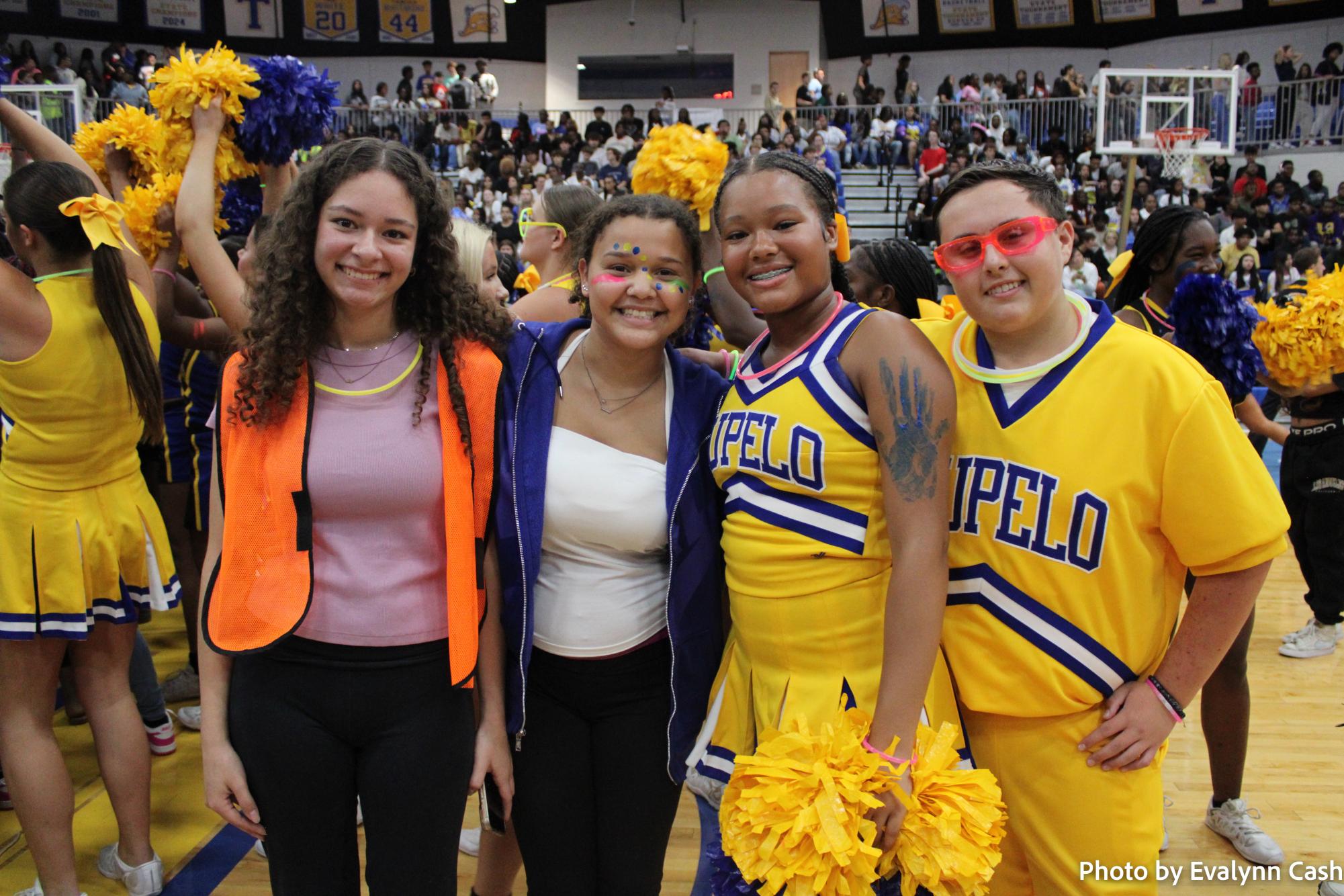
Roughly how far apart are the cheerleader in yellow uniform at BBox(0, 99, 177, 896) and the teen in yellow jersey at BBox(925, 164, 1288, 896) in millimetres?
2086

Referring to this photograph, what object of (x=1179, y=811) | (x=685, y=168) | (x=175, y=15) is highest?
(x=175, y=15)

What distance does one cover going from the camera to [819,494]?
1.62 m

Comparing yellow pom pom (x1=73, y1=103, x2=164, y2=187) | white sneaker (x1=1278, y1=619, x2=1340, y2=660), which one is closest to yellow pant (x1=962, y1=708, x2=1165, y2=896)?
yellow pom pom (x1=73, y1=103, x2=164, y2=187)

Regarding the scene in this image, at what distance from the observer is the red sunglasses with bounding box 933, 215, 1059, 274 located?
1.62 metres

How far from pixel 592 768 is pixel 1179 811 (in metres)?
2.28

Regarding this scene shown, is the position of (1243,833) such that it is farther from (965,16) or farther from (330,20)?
(330,20)

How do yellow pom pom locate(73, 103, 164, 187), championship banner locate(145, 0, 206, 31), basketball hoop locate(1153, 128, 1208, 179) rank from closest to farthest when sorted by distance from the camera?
yellow pom pom locate(73, 103, 164, 187)
basketball hoop locate(1153, 128, 1208, 179)
championship banner locate(145, 0, 206, 31)

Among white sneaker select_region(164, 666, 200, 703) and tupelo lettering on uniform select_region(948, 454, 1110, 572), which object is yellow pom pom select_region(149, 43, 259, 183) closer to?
tupelo lettering on uniform select_region(948, 454, 1110, 572)

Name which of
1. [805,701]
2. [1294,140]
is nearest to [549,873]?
[805,701]

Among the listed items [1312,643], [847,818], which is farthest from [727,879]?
[1312,643]

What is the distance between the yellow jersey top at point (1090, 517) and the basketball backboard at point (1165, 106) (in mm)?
12942

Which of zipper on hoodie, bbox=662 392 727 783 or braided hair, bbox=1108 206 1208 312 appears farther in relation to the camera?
braided hair, bbox=1108 206 1208 312

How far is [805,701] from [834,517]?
12.5 inches

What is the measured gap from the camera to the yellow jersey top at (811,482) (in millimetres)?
1604
